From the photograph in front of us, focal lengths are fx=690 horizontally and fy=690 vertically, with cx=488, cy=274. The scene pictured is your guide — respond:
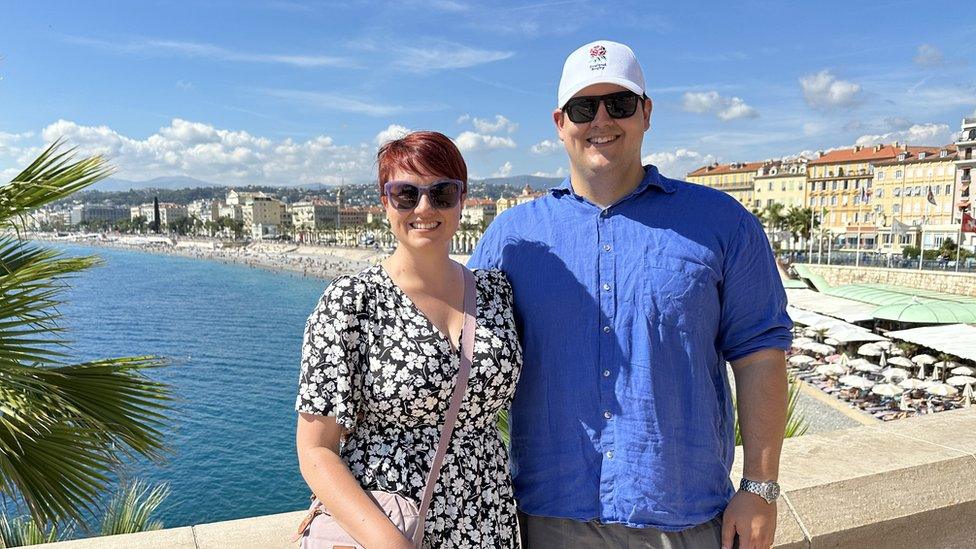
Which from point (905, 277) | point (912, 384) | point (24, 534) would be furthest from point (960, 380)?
point (905, 277)

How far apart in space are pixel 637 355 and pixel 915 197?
7594 cm

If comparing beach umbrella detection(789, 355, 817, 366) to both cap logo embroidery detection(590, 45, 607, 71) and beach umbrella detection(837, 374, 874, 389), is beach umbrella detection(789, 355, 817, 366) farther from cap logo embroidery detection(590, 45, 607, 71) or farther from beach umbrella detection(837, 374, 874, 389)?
cap logo embroidery detection(590, 45, 607, 71)

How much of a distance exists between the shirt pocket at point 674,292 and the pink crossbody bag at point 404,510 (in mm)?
467

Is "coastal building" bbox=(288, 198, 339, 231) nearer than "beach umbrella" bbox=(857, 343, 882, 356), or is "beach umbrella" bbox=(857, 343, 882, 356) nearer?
"beach umbrella" bbox=(857, 343, 882, 356)

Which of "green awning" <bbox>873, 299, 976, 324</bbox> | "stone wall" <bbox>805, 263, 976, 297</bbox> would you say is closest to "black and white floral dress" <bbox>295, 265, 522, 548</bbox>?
"green awning" <bbox>873, 299, 976, 324</bbox>

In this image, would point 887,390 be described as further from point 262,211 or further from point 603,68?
point 262,211

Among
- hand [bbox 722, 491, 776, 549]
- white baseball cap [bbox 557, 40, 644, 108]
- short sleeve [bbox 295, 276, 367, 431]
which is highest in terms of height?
white baseball cap [bbox 557, 40, 644, 108]

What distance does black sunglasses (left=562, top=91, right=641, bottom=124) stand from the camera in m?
1.80

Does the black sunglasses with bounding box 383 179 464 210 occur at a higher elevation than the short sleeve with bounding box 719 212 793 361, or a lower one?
higher

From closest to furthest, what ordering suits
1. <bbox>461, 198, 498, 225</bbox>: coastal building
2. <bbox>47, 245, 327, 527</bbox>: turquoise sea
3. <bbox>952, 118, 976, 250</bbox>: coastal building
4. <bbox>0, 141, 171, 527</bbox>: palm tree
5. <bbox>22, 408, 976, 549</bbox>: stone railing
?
<bbox>22, 408, 976, 549</bbox>: stone railing, <bbox>0, 141, 171, 527</bbox>: palm tree, <bbox>47, 245, 327, 527</bbox>: turquoise sea, <bbox>952, 118, 976, 250</bbox>: coastal building, <bbox>461, 198, 498, 225</bbox>: coastal building

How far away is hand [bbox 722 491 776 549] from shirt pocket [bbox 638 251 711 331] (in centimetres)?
45

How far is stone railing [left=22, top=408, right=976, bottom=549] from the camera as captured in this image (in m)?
1.93

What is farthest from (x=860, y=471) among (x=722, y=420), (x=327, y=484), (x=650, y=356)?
(x=327, y=484)

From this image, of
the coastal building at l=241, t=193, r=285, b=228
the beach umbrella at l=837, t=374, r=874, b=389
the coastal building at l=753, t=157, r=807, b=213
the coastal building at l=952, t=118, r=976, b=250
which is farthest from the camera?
the coastal building at l=241, t=193, r=285, b=228
